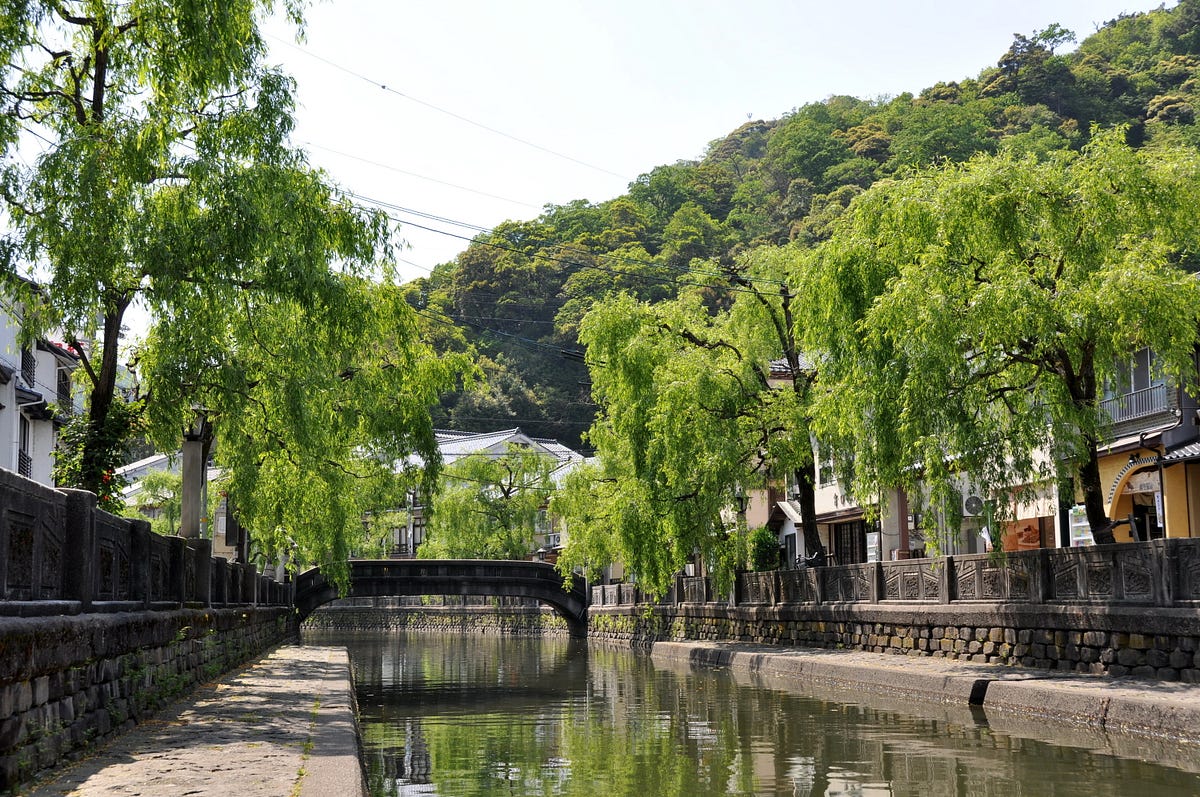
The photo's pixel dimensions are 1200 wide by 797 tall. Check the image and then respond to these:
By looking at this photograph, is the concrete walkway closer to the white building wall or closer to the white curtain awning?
the white building wall

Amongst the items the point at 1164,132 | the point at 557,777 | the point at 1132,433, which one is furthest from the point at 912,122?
the point at 557,777

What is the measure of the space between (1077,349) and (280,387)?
37.1ft

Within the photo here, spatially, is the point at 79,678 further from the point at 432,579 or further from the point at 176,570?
the point at 432,579

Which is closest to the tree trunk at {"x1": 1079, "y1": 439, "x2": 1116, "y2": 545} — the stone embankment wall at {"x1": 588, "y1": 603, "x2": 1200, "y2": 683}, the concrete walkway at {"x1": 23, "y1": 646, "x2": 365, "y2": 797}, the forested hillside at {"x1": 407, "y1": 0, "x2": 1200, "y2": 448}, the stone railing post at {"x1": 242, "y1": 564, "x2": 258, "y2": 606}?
the stone embankment wall at {"x1": 588, "y1": 603, "x2": 1200, "y2": 683}

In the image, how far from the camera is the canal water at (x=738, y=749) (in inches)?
385

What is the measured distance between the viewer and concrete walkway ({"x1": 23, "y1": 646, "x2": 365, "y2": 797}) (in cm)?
743

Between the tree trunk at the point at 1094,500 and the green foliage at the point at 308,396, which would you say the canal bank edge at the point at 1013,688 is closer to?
the tree trunk at the point at 1094,500

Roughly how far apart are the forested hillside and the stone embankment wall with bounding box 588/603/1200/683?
32325mm

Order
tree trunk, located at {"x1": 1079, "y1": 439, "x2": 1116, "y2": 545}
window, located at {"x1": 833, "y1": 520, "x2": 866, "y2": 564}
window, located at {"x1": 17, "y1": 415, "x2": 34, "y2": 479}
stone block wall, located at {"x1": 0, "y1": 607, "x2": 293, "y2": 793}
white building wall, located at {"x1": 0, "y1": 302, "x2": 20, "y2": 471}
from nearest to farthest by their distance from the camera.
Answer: stone block wall, located at {"x1": 0, "y1": 607, "x2": 293, "y2": 793}, tree trunk, located at {"x1": 1079, "y1": 439, "x2": 1116, "y2": 545}, white building wall, located at {"x1": 0, "y1": 302, "x2": 20, "y2": 471}, window, located at {"x1": 17, "y1": 415, "x2": 34, "y2": 479}, window, located at {"x1": 833, "y1": 520, "x2": 866, "y2": 564}

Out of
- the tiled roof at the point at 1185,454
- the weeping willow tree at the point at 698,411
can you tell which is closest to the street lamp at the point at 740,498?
the weeping willow tree at the point at 698,411

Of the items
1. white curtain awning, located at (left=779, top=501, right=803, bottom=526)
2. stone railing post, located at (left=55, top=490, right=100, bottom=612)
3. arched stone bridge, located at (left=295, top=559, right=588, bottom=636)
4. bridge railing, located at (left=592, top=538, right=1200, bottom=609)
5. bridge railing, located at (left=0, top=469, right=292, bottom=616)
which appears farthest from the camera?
arched stone bridge, located at (left=295, top=559, right=588, bottom=636)

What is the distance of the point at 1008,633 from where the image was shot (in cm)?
1861

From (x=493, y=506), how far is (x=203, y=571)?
1567 inches

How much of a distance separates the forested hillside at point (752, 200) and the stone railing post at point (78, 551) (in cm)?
4928
